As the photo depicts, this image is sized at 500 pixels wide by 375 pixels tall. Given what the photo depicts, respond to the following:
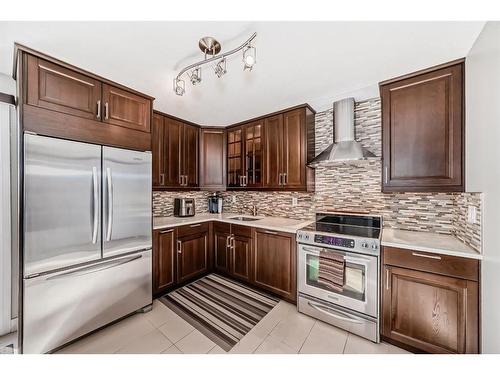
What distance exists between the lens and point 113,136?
1.90 meters

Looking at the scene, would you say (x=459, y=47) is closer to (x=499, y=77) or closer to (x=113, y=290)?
(x=499, y=77)

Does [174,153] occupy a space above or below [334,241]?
above

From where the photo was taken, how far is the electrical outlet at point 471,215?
4.80 ft

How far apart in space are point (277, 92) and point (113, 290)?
251cm

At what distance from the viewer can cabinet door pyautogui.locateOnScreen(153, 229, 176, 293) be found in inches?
92.2

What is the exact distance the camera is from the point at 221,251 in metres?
2.93

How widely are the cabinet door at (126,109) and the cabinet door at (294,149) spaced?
1.63 m

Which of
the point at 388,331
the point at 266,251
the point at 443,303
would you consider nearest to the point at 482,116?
the point at 443,303

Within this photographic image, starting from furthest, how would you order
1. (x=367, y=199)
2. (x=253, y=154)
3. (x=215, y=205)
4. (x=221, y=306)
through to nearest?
(x=215, y=205)
(x=253, y=154)
(x=367, y=199)
(x=221, y=306)

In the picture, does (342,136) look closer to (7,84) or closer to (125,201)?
(125,201)

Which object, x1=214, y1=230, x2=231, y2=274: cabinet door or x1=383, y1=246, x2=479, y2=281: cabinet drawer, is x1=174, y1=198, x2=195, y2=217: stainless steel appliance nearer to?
x1=214, y1=230, x2=231, y2=274: cabinet door

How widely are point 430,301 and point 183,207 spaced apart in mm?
2876

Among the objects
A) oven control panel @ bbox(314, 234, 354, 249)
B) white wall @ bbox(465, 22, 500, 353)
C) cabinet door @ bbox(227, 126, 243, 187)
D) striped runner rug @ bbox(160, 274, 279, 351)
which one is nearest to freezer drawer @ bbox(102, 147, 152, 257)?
striped runner rug @ bbox(160, 274, 279, 351)

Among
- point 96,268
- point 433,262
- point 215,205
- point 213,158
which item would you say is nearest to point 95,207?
point 96,268
